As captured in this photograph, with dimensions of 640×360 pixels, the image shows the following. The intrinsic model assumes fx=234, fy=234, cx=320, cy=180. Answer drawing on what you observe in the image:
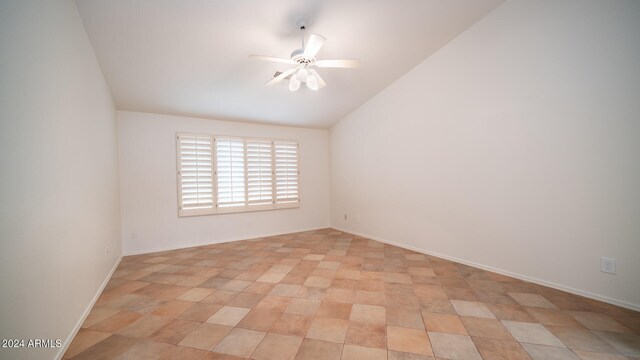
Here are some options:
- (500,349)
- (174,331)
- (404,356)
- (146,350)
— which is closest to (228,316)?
(174,331)

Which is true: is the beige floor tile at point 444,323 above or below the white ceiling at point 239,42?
below

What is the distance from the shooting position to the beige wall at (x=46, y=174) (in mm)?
1117

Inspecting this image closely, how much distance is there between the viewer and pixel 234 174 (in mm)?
→ 4715

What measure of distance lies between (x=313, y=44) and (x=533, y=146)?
8.39 ft

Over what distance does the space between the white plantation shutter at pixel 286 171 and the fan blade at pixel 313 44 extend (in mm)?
3040

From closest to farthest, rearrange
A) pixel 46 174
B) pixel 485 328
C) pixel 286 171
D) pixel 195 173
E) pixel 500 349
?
pixel 46 174, pixel 500 349, pixel 485 328, pixel 195 173, pixel 286 171

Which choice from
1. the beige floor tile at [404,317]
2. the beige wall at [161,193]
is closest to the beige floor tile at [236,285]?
the beige floor tile at [404,317]

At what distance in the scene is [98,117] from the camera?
2629mm

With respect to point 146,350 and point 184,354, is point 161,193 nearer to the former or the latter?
point 146,350

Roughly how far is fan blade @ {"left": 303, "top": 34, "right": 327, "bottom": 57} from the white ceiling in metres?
0.45

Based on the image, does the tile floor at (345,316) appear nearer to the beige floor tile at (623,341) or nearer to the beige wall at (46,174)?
the beige floor tile at (623,341)

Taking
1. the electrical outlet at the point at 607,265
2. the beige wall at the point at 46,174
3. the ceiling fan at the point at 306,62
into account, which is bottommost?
the electrical outlet at the point at 607,265

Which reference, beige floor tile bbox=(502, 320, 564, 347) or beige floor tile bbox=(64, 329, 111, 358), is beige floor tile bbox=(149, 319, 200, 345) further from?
beige floor tile bbox=(502, 320, 564, 347)

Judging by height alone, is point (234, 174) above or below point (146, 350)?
above
